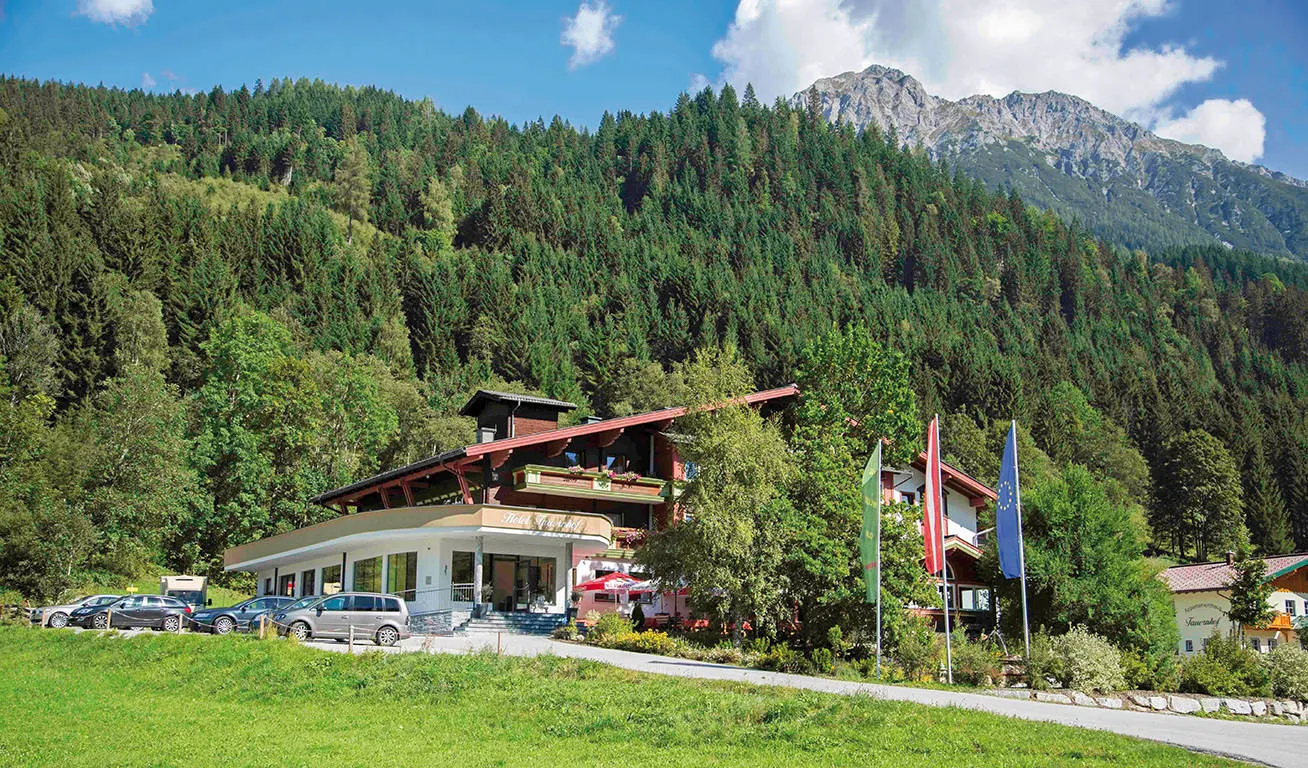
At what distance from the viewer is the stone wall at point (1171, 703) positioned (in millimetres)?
21688

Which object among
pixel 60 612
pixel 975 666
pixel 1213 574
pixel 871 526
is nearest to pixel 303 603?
pixel 60 612

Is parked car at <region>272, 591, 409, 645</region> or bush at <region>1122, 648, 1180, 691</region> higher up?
parked car at <region>272, 591, 409, 645</region>

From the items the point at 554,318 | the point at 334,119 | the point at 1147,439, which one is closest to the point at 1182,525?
the point at 1147,439

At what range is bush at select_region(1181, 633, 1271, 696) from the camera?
86.6 ft

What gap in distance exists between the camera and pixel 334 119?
Answer: 163 m

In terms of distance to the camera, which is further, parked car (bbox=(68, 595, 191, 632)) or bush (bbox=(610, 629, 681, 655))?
parked car (bbox=(68, 595, 191, 632))

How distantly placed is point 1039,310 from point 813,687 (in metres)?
141

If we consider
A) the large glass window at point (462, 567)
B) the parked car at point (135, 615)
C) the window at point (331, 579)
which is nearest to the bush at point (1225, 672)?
the large glass window at point (462, 567)

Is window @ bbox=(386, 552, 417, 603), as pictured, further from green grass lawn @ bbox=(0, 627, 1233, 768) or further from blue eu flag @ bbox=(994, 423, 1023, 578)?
blue eu flag @ bbox=(994, 423, 1023, 578)

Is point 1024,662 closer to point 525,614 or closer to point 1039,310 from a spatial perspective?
point 525,614

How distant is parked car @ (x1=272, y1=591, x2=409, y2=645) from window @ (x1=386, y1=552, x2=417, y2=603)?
33.4 feet

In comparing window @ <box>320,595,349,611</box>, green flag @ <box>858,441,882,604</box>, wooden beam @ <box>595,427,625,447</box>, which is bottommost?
window @ <box>320,595,349,611</box>

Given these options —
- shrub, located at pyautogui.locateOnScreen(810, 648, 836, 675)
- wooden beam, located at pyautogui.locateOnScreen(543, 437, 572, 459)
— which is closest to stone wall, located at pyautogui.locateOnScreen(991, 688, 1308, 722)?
shrub, located at pyautogui.locateOnScreen(810, 648, 836, 675)

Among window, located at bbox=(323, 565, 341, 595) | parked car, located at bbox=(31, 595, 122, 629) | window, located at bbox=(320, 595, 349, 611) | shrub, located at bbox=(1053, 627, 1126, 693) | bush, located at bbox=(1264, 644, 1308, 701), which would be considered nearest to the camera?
shrub, located at bbox=(1053, 627, 1126, 693)
